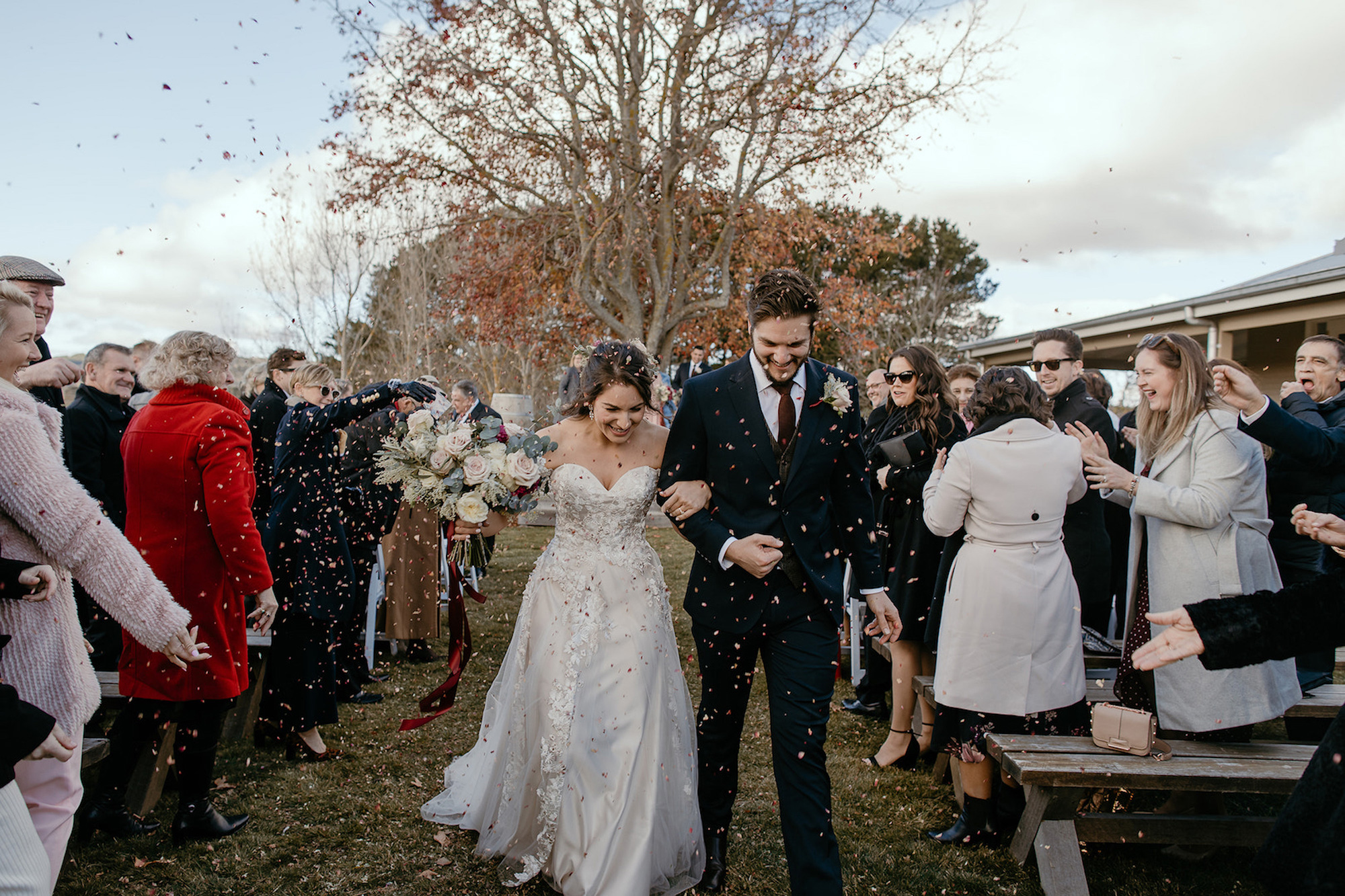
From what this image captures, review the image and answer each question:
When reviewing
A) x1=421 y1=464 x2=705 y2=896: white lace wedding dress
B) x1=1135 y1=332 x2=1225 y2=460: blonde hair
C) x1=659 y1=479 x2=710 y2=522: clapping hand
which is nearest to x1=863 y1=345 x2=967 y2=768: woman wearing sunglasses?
x1=1135 y1=332 x2=1225 y2=460: blonde hair

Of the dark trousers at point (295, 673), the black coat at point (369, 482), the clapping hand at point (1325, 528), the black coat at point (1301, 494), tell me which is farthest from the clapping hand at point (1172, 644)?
the black coat at point (369, 482)

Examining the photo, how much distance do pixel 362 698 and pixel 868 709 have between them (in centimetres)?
366

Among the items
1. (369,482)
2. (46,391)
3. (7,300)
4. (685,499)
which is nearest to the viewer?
(7,300)

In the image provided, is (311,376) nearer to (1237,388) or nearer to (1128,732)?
(1128,732)

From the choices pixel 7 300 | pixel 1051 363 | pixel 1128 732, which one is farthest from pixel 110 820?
pixel 1051 363

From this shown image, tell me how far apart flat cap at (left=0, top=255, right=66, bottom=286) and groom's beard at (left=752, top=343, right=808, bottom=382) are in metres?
3.43

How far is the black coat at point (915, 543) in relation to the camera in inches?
187

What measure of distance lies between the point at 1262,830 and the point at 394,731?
466 centimetres

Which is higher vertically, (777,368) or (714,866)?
(777,368)

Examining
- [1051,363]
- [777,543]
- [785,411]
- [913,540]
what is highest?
[1051,363]

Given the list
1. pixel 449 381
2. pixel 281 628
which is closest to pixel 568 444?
pixel 281 628

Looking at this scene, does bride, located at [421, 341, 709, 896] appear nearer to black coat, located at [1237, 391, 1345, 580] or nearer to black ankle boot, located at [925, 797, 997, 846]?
black ankle boot, located at [925, 797, 997, 846]

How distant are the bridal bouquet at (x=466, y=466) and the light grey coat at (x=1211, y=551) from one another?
9.07 feet

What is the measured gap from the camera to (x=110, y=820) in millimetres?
3611
